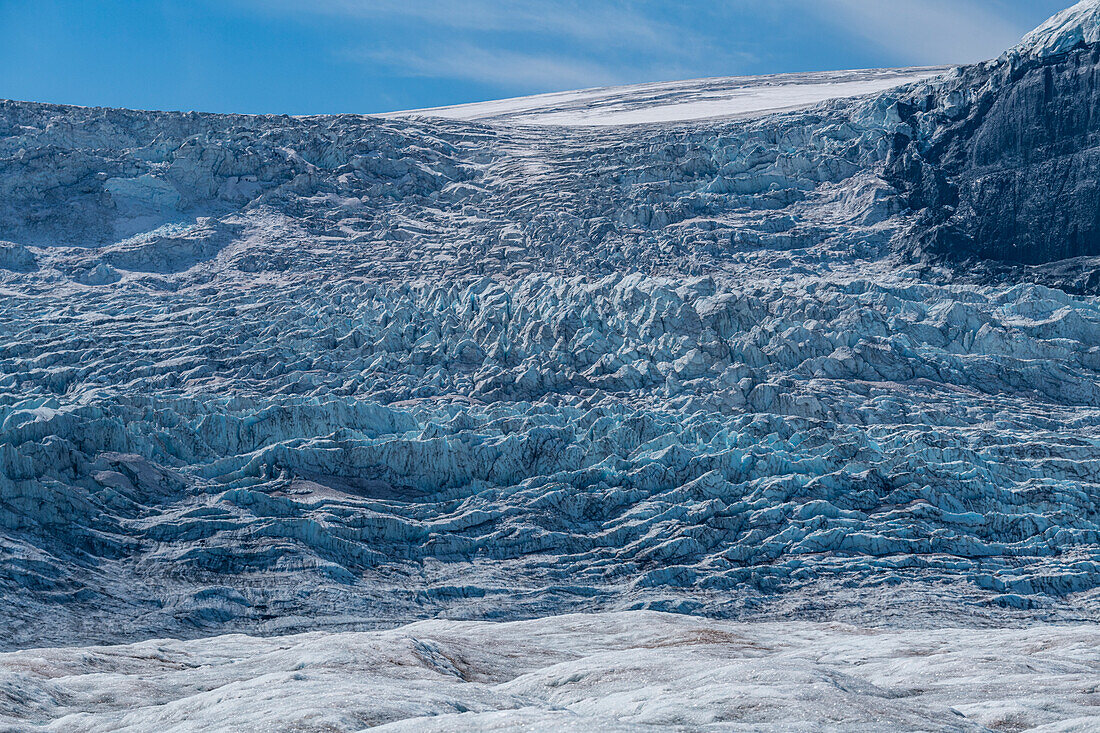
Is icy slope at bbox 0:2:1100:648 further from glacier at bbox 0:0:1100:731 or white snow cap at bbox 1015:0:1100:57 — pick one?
white snow cap at bbox 1015:0:1100:57

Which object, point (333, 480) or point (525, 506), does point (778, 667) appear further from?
point (333, 480)

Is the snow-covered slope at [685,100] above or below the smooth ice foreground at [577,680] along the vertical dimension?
above

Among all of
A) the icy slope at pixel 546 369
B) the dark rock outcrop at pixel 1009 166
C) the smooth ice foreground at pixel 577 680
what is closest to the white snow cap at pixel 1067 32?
the dark rock outcrop at pixel 1009 166

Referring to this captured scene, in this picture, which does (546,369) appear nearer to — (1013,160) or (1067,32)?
(1013,160)

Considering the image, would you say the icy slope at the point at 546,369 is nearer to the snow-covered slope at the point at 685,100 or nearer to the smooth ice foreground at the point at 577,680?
the smooth ice foreground at the point at 577,680

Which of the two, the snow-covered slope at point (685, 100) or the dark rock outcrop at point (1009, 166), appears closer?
the dark rock outcrop at point (1009, 166)

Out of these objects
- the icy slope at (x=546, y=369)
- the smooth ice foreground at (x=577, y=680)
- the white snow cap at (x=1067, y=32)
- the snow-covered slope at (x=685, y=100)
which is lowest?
the smooth ice foreground at (x=577, y=680)

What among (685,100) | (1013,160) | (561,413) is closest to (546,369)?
(561,413)
